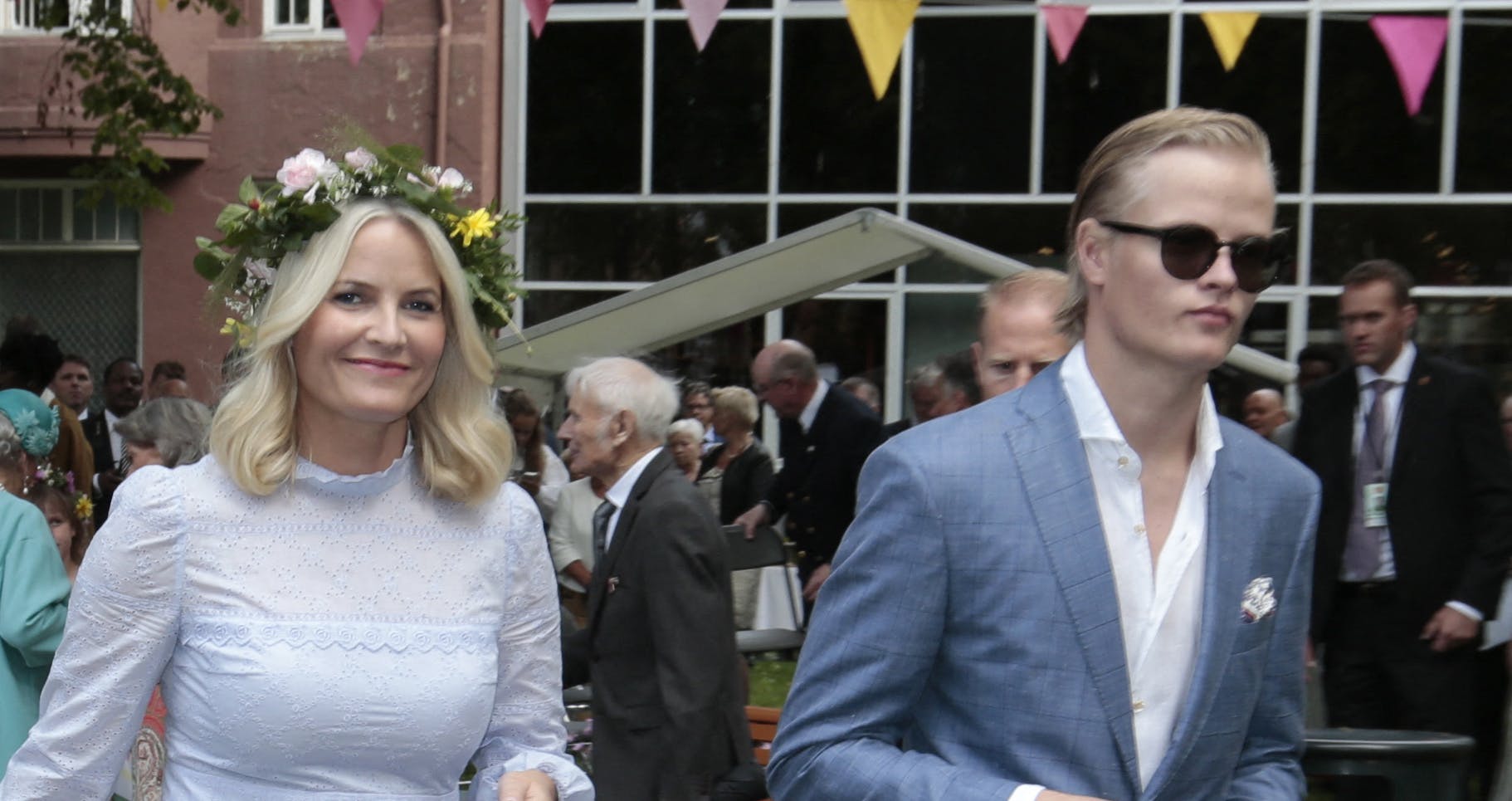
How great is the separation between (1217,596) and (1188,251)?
16.1 inches

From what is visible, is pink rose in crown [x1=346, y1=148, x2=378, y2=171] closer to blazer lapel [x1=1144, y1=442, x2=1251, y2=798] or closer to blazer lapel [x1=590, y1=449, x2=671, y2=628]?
blazer lapel [x1=1144, y1=442, x2=1251, y2=798]

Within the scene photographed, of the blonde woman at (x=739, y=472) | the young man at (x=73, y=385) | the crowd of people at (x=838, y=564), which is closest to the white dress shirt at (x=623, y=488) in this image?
the crowd of people at (x=838, y=564)

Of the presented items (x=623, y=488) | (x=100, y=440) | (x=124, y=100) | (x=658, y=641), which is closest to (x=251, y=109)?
(x=124, y=100)

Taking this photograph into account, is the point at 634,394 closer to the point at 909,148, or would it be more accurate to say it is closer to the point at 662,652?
the point at 662,652

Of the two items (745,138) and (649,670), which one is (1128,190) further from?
(745,138)

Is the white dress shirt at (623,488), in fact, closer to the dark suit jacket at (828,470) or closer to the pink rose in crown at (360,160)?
the pink rose in crown at (360,160)

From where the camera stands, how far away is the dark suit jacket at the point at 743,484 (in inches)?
394

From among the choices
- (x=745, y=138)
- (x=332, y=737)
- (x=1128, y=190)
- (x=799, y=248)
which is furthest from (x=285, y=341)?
(x=745, y=138)

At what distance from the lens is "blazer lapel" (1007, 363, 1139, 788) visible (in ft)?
6.73

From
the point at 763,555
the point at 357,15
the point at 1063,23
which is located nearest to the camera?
the point at 357,15

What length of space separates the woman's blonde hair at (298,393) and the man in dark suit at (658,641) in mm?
2235

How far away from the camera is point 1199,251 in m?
2.12

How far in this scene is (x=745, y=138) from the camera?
626 inches

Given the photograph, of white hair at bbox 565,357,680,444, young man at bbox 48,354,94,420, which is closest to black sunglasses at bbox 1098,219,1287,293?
white hair at bbox 565,357,680,444
